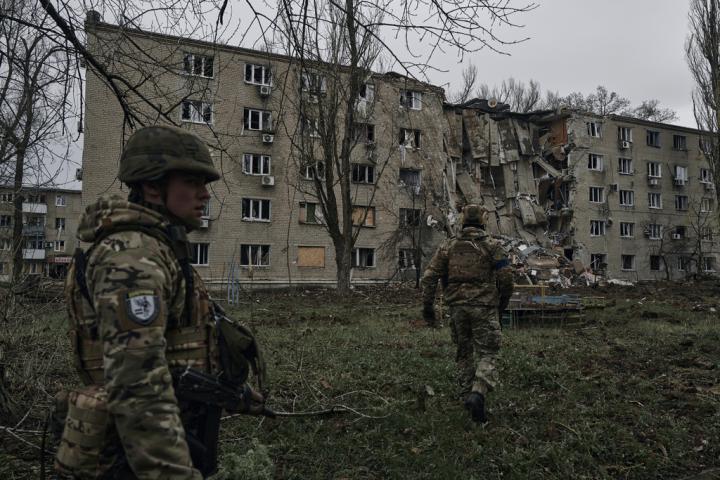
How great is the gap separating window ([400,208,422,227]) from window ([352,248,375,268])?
7.68 ft

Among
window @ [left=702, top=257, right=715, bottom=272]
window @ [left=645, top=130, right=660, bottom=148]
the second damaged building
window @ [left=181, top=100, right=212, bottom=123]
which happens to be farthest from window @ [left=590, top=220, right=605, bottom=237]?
window @ [left=181, top=100, right=212, bottom=123]

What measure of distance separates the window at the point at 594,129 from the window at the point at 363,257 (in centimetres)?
1826

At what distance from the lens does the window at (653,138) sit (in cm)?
4134

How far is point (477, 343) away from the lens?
6113 mm

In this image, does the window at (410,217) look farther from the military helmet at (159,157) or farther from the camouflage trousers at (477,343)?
the military helmet at (159,157)

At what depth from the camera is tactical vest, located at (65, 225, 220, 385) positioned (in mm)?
2049

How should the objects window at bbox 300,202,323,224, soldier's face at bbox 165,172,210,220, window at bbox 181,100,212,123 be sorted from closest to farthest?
1. soldier's face at bbox 165,172,210,220
2. window at bbox 181,100,212,123
3. window at bbox 300,202,323,224

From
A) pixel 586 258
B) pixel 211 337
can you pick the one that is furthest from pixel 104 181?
pixel 586 258

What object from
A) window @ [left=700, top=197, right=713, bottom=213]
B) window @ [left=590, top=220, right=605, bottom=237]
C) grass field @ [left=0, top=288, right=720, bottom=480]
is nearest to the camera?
grass field @ [left=0, top=288, right=720, bottom=480]

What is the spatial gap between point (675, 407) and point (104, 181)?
26.0 meters

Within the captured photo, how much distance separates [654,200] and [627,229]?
3.55 m

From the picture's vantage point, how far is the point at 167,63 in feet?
16.3

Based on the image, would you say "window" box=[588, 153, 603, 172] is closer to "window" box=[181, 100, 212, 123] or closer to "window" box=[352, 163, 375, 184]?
"window" box=[352, 163, 375, 184]

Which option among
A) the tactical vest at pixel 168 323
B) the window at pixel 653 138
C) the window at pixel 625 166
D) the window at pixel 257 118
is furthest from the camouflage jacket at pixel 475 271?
the window at pixel 653 138
